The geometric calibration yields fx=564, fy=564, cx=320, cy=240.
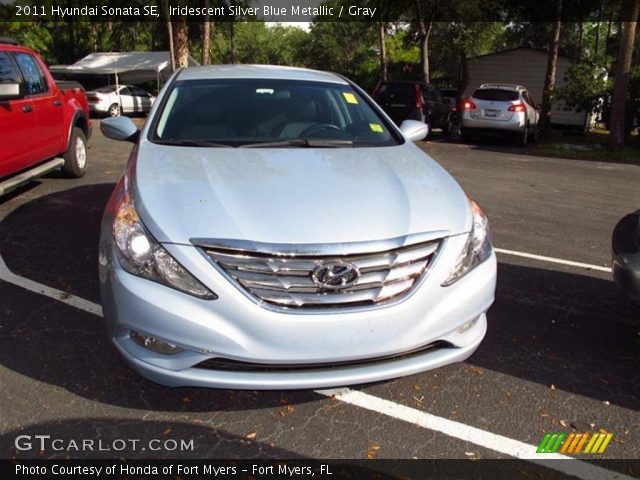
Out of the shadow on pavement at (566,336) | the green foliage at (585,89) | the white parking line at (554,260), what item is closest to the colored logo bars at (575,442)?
the shadow on pavement at (566,336)

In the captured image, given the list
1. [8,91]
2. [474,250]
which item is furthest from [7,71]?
[474,250]

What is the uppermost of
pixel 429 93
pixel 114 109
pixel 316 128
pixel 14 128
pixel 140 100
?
pixel 316 128

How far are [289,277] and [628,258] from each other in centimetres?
208

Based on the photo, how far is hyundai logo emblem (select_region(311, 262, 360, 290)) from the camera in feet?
7.97

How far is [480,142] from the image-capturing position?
16312mm

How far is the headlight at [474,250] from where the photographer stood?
2.68 meters

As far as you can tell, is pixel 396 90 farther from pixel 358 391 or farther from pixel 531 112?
pixel 358 391

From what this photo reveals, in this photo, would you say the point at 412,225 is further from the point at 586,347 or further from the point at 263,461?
the point at 586,347

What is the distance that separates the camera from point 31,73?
6.75 m

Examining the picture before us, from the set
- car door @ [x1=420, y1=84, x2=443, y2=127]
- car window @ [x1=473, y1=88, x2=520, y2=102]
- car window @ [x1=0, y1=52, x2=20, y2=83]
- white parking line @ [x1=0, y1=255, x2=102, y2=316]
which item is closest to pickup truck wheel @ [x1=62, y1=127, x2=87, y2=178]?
car window @ [x1=0, y1=52, x2=20, y2=83]

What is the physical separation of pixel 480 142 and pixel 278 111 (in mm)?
13280

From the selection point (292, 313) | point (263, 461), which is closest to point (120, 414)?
point (263, 461)

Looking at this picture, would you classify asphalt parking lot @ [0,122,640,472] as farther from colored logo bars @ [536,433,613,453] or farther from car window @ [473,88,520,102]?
car window @ [473,88,520,102]

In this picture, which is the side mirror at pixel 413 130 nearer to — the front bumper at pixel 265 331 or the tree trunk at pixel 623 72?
the front bumper at pixel 265 331
